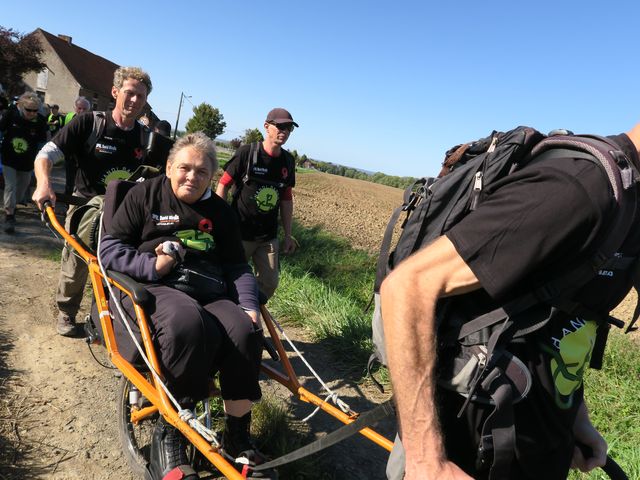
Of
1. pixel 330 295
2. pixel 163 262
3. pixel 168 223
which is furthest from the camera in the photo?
pixel 330 295

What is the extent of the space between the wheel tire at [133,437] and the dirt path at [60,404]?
118 millimetres

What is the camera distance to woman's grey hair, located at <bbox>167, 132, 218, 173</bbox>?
3.19m

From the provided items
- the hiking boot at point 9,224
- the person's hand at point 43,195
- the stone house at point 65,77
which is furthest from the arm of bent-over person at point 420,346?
the stone house at point 65,77

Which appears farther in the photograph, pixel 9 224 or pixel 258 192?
pixel 9 224

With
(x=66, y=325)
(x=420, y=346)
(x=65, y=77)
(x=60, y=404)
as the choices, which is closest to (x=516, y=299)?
(x=420, y=346)

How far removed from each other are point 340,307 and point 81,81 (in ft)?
152

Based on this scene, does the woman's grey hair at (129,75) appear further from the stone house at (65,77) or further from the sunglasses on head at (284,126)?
the stone house at (65,77)

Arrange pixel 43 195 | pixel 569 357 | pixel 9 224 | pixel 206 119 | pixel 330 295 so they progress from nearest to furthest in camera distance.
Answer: pixel 569 357 → pixel 43 195 → pixel 330 295 → pixel 9 224 → pixel 206 119

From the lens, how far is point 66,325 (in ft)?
14.5

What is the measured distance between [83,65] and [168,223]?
5078 centimetres

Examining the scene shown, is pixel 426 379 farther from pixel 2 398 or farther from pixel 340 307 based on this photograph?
pixel 340 307

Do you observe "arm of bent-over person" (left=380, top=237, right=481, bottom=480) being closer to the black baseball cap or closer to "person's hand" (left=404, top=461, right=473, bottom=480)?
"person's hand" (left=404, top=461, right=473, bottom=480)

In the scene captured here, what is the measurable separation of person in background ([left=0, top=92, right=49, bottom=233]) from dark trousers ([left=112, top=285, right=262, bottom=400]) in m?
5.87

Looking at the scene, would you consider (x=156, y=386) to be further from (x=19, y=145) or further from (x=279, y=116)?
(x=19, y=145)
